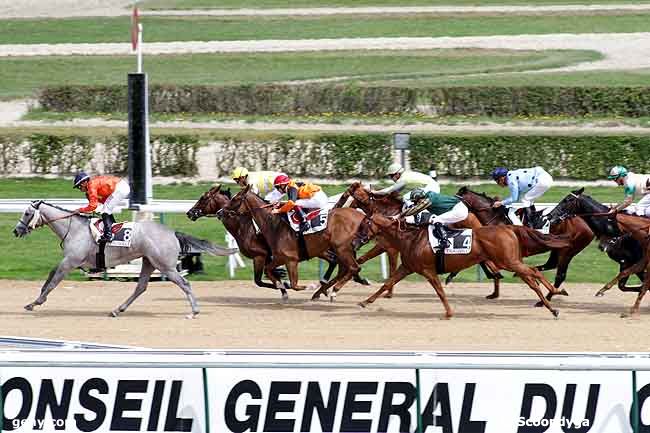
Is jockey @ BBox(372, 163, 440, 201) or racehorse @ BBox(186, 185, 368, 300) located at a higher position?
jockey @ BBox(372, 163, 440, 201)

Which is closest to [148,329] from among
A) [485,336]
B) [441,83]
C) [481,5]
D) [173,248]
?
[173,248]

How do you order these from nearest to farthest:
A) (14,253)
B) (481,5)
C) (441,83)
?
(14,253), (441,83), (481,5)

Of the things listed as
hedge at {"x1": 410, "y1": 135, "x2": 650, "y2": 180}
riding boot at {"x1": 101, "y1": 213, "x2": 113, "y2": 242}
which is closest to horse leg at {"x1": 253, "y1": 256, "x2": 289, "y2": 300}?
riding boot at {"x1": 101, "y1": 213, "x2": 113, "y2": 242}

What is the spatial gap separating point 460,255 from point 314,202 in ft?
5.74

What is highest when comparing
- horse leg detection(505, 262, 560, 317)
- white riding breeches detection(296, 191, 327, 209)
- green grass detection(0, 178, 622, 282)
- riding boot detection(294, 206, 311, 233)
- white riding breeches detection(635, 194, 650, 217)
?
white riding breeches detection(635, 194, 650, 217)

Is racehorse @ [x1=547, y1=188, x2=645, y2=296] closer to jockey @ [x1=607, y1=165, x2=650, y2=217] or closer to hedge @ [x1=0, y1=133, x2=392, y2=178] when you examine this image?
jockey @ [x1=607, y1=165, x2=650, y2=217]

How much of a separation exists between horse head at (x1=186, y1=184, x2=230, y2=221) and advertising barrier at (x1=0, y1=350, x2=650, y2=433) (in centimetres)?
672

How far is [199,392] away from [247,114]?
19.9m

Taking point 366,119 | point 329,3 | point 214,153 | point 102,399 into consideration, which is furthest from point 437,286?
point 329,3

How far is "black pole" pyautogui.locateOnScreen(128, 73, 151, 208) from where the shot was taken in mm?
15219

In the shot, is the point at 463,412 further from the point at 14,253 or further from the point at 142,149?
the point at 14,253

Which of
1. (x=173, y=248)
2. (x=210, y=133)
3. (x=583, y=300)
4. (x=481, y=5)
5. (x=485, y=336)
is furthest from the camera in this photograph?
(x=481, y=5)

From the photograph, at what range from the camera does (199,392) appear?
23.6 ft

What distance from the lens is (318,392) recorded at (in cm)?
719
